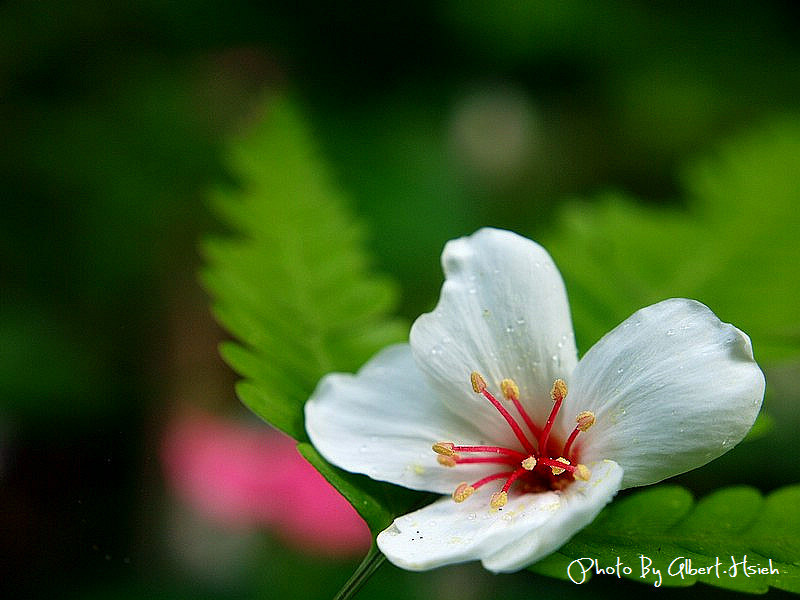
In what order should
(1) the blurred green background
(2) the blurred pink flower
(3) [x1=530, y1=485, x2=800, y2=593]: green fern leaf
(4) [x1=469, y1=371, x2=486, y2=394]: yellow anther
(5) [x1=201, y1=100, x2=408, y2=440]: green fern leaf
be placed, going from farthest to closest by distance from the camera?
1. (2) the blurred pink flower
2. (1) the blurred green background
3. (5) [x1=201, y1=100, x2=408, y2=440]: green fern leaf
4. (4) [x1=469, y1=371, x2=486, y2=394]: yellow anther
5. (3) [x1=530, y1=485, x2=800, y2=593]: green fern leaf

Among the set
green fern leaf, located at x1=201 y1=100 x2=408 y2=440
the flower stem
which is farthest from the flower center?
green fern leaf, located at x1=201 y1=100 x2=408 y2=440

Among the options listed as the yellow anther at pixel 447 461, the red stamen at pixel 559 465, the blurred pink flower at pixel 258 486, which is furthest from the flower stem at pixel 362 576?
the blurred pink flower at pixel 258 486

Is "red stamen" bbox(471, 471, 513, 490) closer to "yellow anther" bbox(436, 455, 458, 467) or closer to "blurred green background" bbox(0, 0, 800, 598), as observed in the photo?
"yellow anther" bbox(436, 455, 458, 467)

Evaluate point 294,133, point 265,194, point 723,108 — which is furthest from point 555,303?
point 723,108

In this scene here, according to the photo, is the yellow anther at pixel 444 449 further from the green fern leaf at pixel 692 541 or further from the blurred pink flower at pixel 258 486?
the blurred pink flower at pixel 258 486

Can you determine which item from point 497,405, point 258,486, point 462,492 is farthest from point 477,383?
point 258,486

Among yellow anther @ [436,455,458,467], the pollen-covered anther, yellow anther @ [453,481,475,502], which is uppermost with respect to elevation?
the pollen-covered anther
